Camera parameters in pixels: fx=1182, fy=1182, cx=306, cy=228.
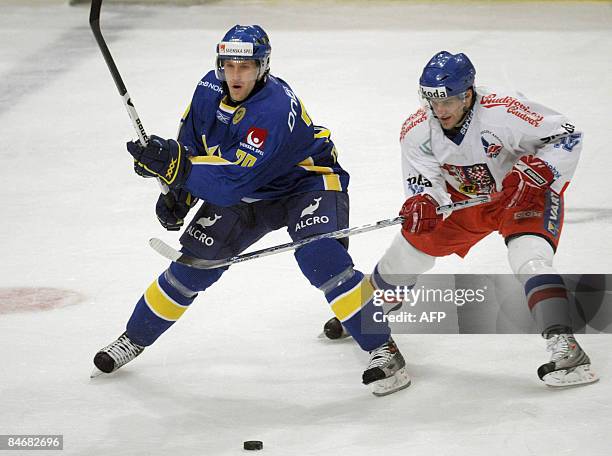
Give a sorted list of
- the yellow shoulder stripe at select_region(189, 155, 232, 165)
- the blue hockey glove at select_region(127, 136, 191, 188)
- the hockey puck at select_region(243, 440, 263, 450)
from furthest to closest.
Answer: the yellow shoulder stripe at select_region(189, 155, 232, 165), the blue hockey glove at select_region(127, 136, 191, 188), the hockey puck at select_region(243, 440, 263, 450)

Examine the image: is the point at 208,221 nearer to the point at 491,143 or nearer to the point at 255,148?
the point at 255,148

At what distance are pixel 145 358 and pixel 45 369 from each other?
1.08 feet

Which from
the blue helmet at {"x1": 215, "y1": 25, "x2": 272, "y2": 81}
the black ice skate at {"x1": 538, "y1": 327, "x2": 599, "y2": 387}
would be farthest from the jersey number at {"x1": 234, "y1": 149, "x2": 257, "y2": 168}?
the black ice skate at {"x1": 538, "y1": 327, "x2": 599, "y2": 387}

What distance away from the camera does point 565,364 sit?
135 inches

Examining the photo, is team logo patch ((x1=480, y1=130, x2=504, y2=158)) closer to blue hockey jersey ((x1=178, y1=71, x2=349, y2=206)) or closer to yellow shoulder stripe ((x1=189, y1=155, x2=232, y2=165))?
blue hockey jersey ((x1=178, y1=71, x2=349, y2=206))

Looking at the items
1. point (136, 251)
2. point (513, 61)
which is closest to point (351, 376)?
point (136, 251)

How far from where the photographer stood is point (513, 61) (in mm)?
7238

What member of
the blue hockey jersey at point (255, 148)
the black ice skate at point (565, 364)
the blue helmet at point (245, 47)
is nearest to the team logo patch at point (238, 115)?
the blue hockey jersey at point (255, 148)

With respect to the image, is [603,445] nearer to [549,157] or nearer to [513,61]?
[549,157]

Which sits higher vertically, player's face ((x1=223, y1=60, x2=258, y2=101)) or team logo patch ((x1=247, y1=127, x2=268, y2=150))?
player's face ((x1=223, y1=60, x2=258, y2=101))

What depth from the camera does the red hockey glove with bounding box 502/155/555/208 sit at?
11.5ft

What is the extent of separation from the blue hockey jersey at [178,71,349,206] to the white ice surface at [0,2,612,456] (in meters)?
0.60

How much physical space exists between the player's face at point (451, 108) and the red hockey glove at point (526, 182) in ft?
0.77
